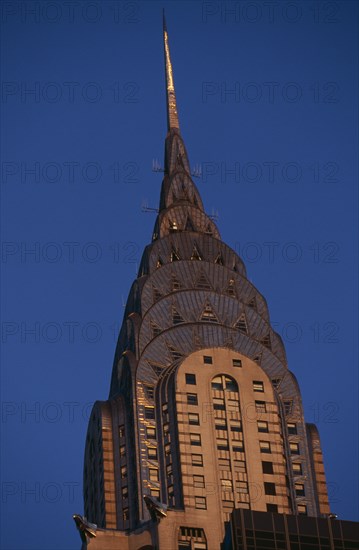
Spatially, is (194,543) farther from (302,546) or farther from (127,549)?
(302,546)

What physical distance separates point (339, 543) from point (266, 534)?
8.53 meters

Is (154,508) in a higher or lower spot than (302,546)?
higher

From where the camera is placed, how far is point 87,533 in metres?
200

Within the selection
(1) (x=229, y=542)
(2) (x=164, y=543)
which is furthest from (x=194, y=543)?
(1) (x=229, y=542)

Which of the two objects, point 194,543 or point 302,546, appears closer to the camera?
point 302,546

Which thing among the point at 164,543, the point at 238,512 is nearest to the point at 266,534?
the point at 238,512

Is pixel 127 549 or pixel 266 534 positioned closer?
pixel 266 534

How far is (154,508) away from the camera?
649 ft

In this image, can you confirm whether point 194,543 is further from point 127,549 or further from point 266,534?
point 266,534

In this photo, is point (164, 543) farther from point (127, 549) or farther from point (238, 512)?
point (238, 512)

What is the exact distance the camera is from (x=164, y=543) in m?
197

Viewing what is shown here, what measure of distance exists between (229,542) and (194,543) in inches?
780

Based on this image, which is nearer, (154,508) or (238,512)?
(238,512)

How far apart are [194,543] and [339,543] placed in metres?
24.1
